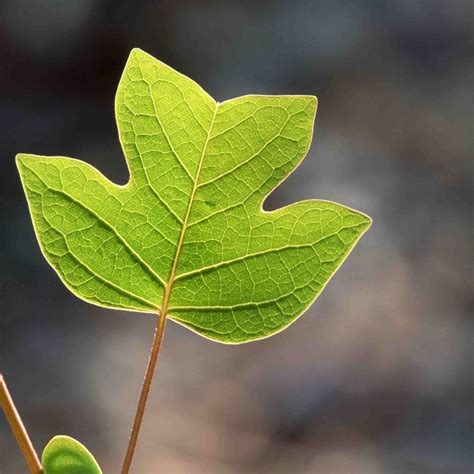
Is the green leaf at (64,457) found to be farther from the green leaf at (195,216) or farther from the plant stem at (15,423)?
the green leaf at (195,216)

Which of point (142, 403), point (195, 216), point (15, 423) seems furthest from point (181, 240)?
point (15, 423)

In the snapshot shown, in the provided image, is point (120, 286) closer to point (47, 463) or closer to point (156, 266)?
point (156, 266)

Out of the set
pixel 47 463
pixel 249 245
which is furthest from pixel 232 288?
pixel 47 463

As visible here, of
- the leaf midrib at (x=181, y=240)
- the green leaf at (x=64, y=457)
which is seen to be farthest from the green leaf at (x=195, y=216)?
the green leaf at (x=64, y=457)

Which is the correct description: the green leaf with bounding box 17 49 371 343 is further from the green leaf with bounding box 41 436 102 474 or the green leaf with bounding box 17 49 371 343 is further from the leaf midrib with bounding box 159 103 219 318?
the green leaf with bounding box 41 436 102 474

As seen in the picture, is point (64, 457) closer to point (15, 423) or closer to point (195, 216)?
point (15, 423)

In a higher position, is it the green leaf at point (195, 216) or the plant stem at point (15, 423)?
the green leaf at point (195, 216)

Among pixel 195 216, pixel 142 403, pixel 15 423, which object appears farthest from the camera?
pixel 195 216
